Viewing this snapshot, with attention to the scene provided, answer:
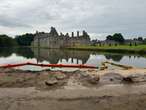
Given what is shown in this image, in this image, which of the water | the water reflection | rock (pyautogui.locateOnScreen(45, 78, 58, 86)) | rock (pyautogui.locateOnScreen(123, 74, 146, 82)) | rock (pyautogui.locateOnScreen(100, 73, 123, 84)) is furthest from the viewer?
the water reflection

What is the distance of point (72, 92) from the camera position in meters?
9.18

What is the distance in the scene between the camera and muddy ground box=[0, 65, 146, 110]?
25.3 feet

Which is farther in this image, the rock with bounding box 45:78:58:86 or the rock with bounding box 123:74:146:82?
the rock with bounding box 123:74:146:82

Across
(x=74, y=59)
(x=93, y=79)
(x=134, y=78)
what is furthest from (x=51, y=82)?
(x=74, y=59)

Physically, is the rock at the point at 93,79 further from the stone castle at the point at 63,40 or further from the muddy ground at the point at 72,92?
the stone castle at the point at 63,40

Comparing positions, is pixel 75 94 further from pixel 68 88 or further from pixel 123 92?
pixel 123 92

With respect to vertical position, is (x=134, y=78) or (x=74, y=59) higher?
(x=134, y=78)

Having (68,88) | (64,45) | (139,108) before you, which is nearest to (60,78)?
(68,88)

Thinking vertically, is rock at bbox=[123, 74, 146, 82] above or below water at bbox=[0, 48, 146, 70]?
above

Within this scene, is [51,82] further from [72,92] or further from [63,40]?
[63,40]

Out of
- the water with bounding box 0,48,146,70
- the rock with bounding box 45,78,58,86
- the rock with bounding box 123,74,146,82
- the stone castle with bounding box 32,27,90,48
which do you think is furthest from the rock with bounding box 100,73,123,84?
the stone castle with bounding box 32,27,90,48

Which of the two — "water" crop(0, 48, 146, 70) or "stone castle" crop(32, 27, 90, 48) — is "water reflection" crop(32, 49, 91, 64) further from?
"stone castle" crop(32, 27, 90, 48)

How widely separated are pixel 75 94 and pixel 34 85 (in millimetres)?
1736

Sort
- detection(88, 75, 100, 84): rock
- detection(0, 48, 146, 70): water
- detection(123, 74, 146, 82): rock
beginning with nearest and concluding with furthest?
detection(88, 75, 100, 84): rock
detection(123, 74, 146, 82): rock
detection(0, 48, 146, 70): water
